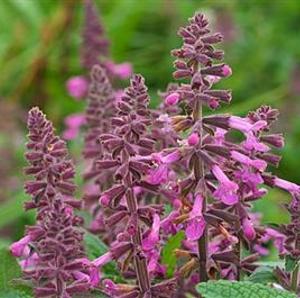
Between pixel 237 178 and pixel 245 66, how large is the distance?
178 inches

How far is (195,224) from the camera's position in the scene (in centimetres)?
177

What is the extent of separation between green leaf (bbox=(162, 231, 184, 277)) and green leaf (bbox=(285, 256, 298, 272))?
0.86ft

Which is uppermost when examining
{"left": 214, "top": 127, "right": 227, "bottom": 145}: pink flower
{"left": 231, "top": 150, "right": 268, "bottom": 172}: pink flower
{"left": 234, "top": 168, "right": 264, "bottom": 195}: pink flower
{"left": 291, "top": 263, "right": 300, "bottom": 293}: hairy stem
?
{"left": 214, "top": 127, "right": 227, "bottom": 145}: pink flower

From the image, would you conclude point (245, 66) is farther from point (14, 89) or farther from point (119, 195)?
point (119, 195)

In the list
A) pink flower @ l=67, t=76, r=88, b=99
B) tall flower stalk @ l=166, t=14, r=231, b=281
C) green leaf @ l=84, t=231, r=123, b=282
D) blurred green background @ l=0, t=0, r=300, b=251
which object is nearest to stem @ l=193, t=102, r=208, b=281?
tall flower stalk @ l=166, t=14, r=231, b=281

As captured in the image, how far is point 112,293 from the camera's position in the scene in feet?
6.11

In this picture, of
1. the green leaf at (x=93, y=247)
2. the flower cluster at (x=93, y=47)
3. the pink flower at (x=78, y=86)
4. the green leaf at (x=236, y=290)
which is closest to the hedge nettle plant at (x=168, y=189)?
the green leaf at (x=236, y=290)

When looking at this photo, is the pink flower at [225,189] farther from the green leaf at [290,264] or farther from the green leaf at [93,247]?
the green leaf at [93,247]

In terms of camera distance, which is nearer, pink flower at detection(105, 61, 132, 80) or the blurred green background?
pink flower at detection(105, 61, 132, 80)

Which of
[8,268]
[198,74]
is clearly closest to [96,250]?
[8,268]

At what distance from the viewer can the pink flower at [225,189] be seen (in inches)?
69.7

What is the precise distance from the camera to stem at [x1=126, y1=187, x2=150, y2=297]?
181 centimetres

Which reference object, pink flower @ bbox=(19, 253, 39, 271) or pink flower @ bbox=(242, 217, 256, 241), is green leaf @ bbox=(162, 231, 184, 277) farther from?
pink flower @ bbox=(19, 253, 39, 271)

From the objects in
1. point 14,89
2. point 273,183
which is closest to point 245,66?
point 14,89
